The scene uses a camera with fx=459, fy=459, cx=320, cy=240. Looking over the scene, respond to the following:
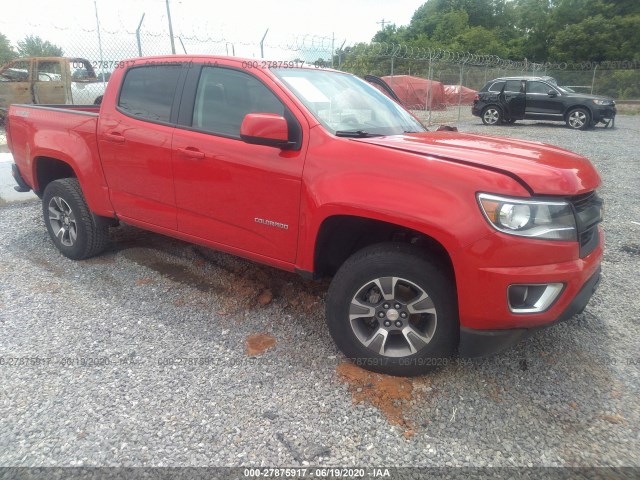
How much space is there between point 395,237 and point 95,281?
8.63 ft

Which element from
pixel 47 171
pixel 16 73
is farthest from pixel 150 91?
pixel 16 73

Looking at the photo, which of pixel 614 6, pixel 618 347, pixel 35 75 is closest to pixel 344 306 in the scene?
pixel 618 347

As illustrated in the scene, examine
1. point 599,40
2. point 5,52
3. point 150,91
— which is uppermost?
point 599,40

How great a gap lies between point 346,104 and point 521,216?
1.55 meters

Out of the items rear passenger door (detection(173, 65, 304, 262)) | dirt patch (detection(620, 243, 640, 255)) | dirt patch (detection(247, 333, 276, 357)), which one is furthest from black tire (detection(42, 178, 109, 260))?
dirt patch (detection(620, 243, 640, 255))

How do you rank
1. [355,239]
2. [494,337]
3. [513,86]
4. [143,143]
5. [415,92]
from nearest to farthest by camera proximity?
[494,337]
[355,239]
[143,143]
[513,86]
[415,92]

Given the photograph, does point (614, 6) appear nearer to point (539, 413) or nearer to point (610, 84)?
point (610, 84)

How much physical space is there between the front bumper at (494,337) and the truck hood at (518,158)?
566 mm

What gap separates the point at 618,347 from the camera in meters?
2.96

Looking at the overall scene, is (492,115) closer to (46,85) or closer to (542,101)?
(542,101)

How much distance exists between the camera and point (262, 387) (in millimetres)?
2586

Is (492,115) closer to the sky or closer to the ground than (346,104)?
closer to the ground

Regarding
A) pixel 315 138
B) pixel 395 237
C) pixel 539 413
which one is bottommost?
pixel 539 413

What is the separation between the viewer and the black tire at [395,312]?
2.44m
